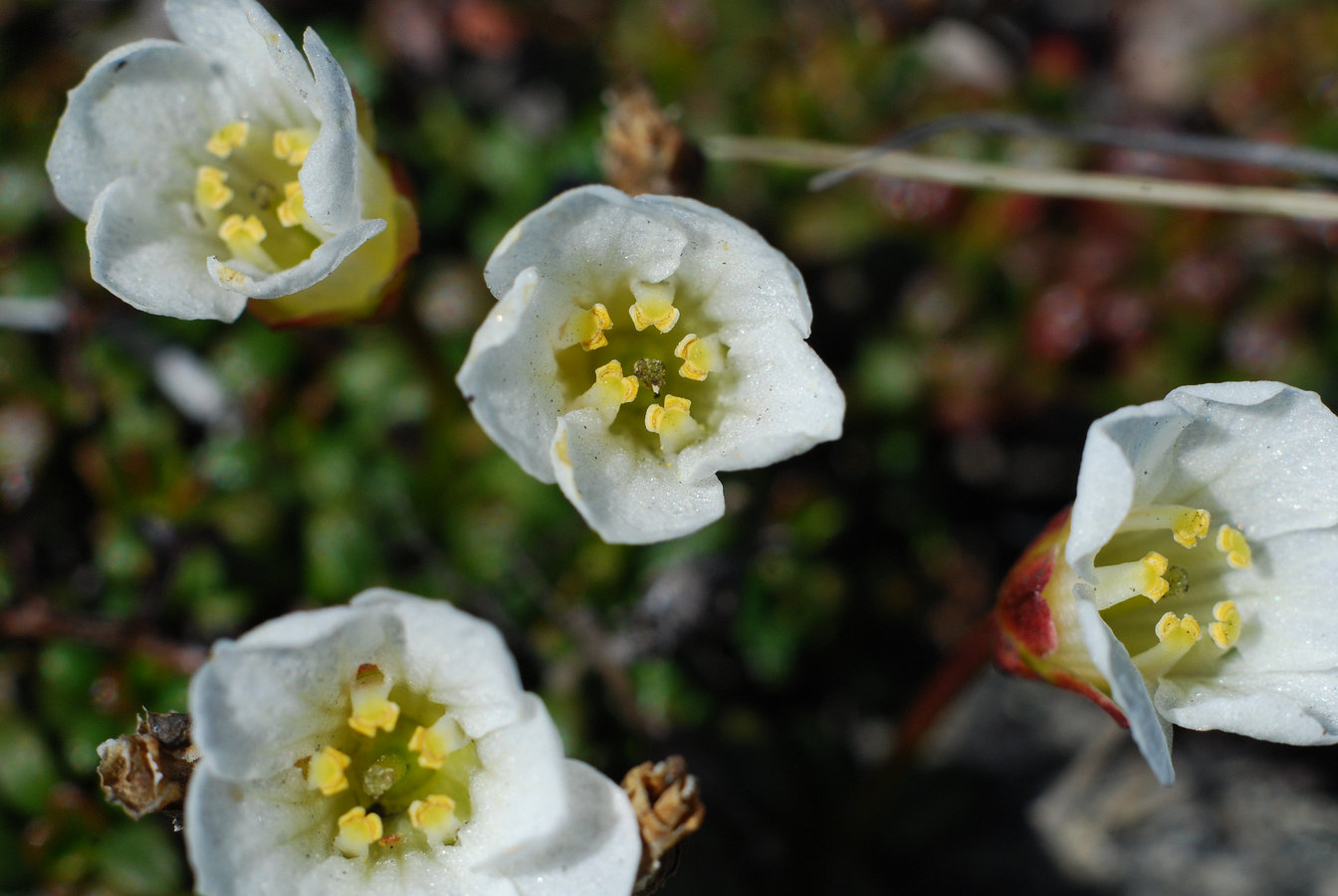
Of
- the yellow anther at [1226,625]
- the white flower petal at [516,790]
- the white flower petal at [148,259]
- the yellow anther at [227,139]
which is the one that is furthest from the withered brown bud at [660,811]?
the yellow anther at [227,139]

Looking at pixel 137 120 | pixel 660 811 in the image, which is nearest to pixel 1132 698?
pixel 660 811

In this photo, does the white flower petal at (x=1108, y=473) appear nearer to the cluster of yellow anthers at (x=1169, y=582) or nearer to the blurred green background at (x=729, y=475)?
the cluster of yellow anthers at (x=1169, y=582)

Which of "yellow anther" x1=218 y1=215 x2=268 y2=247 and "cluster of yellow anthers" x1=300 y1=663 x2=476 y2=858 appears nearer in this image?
"cluster of yellow anthers" x1=300 y1=663 x2=476 y2=858

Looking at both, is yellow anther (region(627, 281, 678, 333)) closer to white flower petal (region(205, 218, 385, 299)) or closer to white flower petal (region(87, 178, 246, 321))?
white flower petal (region(205, 218, 385, 299))

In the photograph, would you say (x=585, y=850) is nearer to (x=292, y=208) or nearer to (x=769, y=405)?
(x=769, y=405)

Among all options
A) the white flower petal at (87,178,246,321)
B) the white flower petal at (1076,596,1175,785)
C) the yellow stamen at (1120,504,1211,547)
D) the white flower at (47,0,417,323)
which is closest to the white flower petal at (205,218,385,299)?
the white flower at (47,0,417,323)

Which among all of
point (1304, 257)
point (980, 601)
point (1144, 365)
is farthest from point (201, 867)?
point (1304, 257)

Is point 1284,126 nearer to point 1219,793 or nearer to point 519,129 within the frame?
point 1219,793
